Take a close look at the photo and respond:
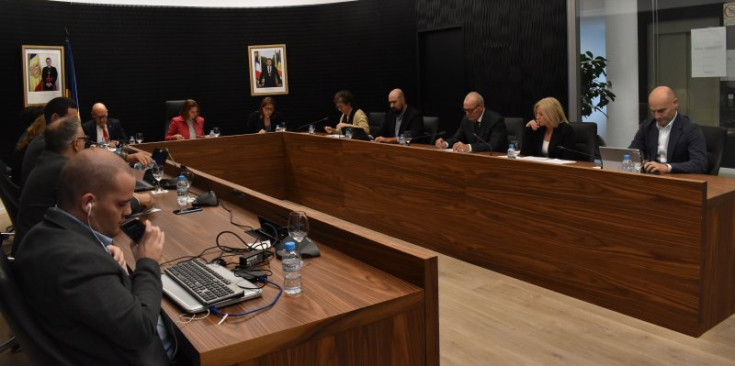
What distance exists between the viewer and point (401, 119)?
6711 mm

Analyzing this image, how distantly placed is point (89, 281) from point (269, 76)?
7974mm

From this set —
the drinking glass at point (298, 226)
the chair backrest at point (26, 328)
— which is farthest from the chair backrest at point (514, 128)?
the chair backrest at point (26, 328)

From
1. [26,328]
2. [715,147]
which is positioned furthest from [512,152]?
[26,328]

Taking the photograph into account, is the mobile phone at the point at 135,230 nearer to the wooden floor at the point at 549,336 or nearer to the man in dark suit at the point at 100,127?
the wooden floor at the point at 549,336

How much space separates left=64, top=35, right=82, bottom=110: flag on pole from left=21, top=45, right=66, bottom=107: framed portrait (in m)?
0.07

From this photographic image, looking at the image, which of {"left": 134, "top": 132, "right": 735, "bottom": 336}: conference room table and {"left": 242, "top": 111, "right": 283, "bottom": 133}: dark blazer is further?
{"left": 242, "top": 111, "right": 283, "bottom": 133}: dark blazer

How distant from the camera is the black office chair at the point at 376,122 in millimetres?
7128

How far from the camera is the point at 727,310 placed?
11.4 ft

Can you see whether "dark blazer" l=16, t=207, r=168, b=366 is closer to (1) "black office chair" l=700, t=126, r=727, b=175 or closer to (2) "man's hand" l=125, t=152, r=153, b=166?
(2) "man's hand" l=125, t=152, r=153, b=166

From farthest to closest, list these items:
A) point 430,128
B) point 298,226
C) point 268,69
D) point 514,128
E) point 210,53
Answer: point 268,69, point 210,53, point 430,128, point 514,128, point 298,226

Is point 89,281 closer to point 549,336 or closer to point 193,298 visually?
point 193,298

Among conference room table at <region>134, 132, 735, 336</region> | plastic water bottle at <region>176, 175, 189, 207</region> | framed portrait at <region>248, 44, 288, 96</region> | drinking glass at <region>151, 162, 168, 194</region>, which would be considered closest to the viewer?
conference room table at <region>134, 132, 735, 336</region>

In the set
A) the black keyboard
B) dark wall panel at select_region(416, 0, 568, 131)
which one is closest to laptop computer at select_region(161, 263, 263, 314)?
the black keyboard

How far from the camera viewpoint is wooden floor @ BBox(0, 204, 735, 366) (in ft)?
10.2
